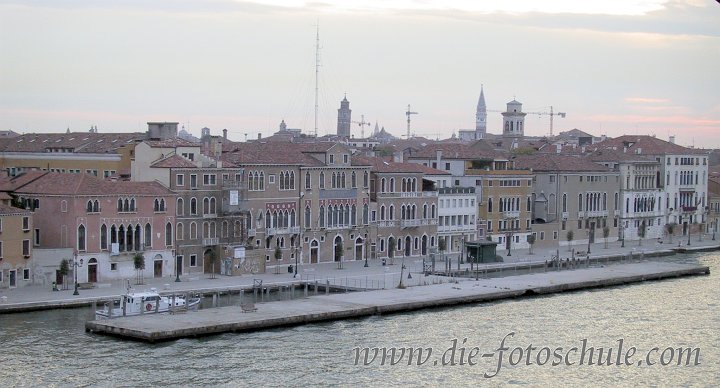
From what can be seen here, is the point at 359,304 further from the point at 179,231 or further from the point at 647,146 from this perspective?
the point at 647,146

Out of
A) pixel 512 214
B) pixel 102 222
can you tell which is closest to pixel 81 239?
pixel 102 222

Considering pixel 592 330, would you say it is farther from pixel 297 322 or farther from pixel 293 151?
pixel 293 151

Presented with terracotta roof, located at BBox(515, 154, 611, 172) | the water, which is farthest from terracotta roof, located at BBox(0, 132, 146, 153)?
terracotta roof, located at BBox(515, 154, 611, 172)

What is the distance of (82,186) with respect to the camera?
149ft

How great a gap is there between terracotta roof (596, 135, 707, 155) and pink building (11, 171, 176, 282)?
39076mm

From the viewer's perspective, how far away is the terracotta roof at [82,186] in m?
45.2

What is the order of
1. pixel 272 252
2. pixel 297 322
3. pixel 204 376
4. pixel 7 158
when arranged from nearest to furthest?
pixel 204 376
pixel 297 322
pixel 272 252
pixel 7 158

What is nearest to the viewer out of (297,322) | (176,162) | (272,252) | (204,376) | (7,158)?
(204,376)

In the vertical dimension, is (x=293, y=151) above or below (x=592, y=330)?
above

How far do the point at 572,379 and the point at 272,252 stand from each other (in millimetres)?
20814

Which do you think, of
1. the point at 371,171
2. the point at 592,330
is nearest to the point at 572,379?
the point at 592,330

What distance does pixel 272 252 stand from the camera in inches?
2031

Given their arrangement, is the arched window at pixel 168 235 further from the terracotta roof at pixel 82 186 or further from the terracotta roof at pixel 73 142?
the terracotta roof at pixel 73 142

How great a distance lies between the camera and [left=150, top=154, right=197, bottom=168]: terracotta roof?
47844 millimetres
